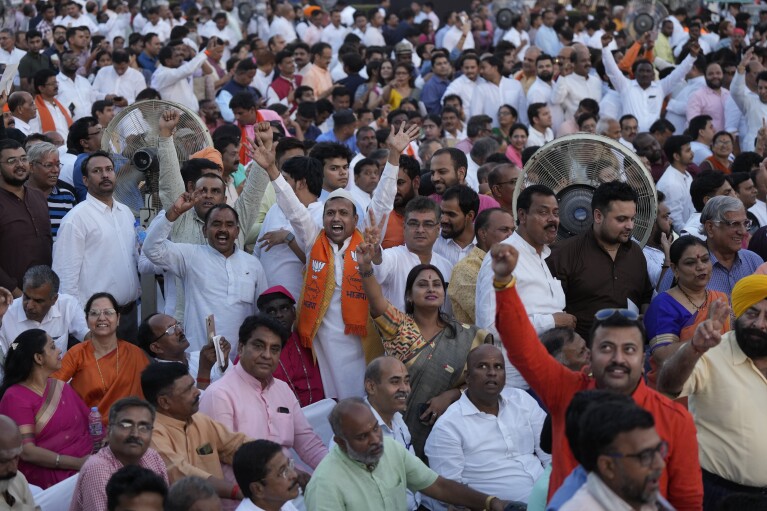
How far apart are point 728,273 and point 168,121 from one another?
3912 millimetres

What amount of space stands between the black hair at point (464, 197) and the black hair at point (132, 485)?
127 inches

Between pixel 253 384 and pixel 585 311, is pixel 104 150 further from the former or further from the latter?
pixel 585 311

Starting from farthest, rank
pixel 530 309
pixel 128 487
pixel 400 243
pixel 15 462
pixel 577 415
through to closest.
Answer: pixel 400 243 → pixel 530 309 → pixel 15 462 → pixel 128 487 → pixel 577 415

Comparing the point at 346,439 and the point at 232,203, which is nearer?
the point at 346,439

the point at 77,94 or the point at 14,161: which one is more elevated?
the point at 77,94

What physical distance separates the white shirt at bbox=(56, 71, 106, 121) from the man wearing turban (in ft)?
29.9

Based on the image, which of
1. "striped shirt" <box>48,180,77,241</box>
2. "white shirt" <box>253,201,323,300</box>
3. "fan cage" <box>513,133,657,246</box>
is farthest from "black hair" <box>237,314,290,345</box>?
"striped shirt" <box>48,180,77,241</box>

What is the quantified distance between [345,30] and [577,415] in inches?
616

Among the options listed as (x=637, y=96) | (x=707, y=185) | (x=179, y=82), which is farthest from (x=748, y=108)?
(x=179, y=82)

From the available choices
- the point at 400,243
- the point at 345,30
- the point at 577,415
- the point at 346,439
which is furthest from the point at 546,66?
the point at 577,415

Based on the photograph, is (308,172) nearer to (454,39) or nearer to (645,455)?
(645,455)

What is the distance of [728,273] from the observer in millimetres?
7312

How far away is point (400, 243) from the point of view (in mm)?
7922

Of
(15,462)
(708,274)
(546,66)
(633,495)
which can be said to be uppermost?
(546,66)
